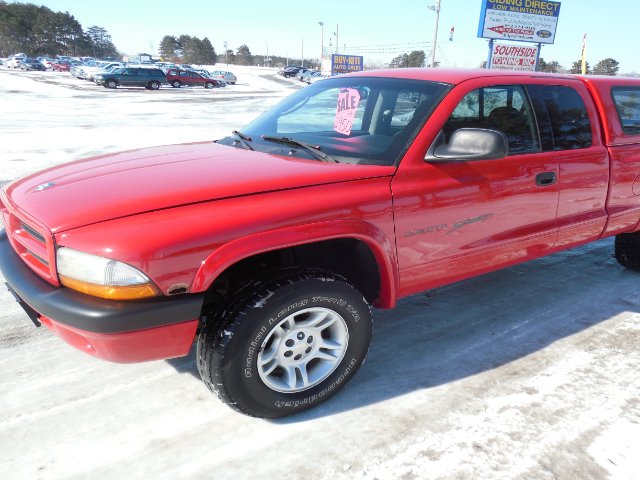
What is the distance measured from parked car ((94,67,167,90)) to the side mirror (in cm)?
3634

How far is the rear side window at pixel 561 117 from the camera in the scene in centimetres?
315

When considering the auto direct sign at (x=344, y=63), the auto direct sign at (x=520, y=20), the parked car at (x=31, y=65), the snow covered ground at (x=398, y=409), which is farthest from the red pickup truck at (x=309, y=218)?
the parked car at (x=31, y=65)

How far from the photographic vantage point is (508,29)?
19875 millimetres

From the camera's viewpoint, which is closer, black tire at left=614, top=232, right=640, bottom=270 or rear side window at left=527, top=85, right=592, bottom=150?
rear side window at left=527, top=85, right=592, bottom=150

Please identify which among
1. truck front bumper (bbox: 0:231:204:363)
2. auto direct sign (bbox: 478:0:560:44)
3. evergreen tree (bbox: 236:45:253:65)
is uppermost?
evergreen tree (bbox: 236:45:253:65)

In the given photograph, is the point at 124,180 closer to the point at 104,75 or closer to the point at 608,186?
the point at 608,186

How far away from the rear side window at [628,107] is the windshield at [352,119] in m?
1.68

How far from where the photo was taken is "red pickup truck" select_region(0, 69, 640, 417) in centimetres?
197

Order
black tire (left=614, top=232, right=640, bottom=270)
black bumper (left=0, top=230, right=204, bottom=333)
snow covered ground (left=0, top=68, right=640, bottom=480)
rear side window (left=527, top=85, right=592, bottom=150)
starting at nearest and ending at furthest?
black bumper (left=0, top=230, right=204, bottom=333)
snow covered ground (left=0, top=68, right=640, bottom=480)
rear side window (left=527, top=85, right=592, bottom=150)
black tire (left=614, top=232, right=640, bottom=270)

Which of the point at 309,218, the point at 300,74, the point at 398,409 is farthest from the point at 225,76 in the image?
the point at 398,409

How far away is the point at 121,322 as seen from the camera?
1.89 m

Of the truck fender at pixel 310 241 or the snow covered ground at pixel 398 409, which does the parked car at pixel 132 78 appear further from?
the truck fender at pixel 310 241

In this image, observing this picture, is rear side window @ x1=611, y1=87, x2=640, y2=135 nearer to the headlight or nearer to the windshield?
the windshield

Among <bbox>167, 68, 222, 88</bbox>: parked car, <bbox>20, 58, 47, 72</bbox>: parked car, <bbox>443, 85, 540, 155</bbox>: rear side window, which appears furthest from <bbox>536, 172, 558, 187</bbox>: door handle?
<bbox>20, 58, 47, 72</bbox>: parked car
